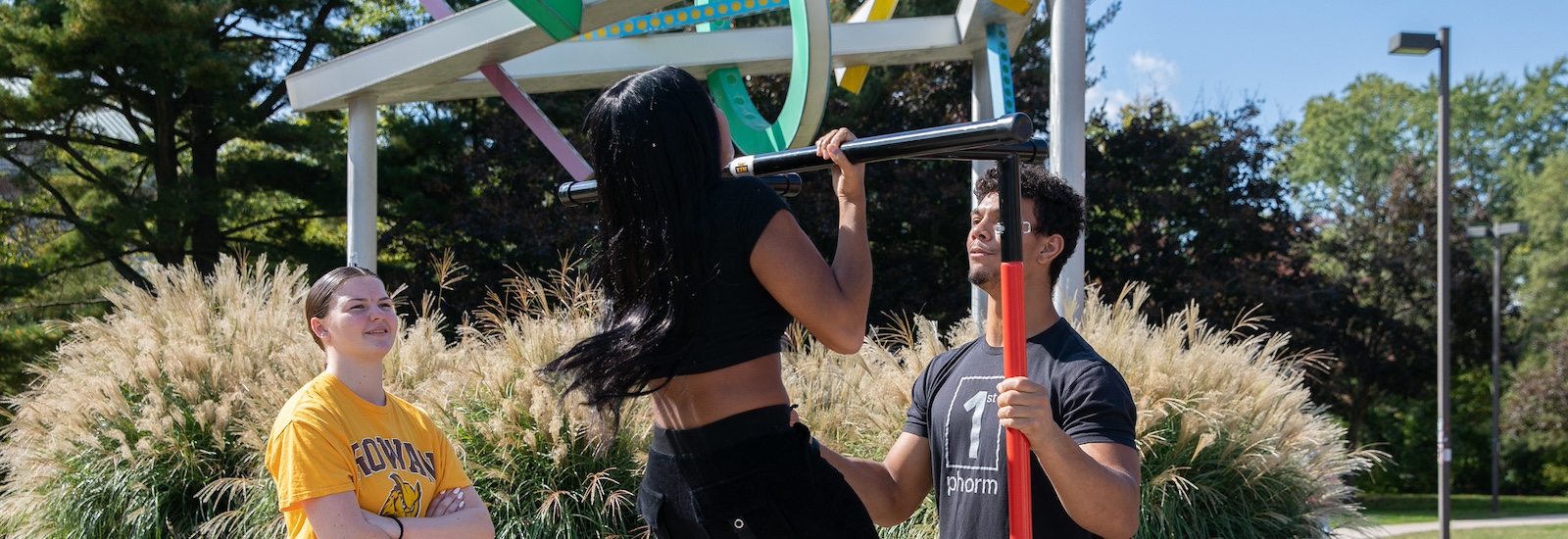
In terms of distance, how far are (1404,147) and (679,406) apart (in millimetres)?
49465

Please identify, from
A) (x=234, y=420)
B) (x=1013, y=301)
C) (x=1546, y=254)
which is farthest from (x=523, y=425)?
(x=1546, y=254)

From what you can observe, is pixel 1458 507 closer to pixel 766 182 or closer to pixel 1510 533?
pixel 1510 533

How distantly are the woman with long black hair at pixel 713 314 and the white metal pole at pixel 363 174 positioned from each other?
6450 mm

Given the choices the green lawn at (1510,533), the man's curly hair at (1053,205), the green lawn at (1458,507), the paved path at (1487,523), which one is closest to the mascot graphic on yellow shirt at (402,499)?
the man's curly hair at (1053,205)

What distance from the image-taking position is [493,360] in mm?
5527

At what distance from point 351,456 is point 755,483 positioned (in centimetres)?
143

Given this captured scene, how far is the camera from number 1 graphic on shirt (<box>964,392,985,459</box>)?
2348mm

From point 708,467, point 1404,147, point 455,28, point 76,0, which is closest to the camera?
point 708,467

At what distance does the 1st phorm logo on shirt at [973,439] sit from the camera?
2.30 meters

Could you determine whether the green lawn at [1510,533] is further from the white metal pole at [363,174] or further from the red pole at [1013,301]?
the red pole at [1013,301]

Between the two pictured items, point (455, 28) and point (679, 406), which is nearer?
point (679, 406)

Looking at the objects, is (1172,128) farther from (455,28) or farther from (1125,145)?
(455,28)

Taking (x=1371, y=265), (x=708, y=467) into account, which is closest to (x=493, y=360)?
(x=708, y=467)

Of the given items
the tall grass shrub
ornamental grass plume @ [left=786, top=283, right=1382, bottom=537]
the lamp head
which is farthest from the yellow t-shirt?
the lamp head
